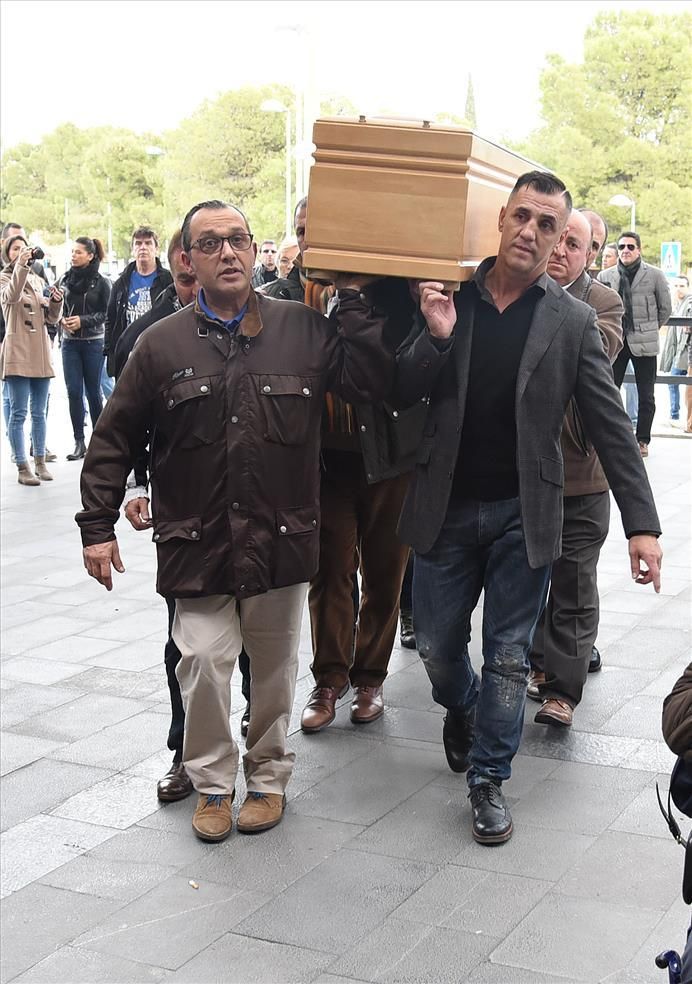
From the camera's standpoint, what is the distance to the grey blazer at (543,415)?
14.0 feet

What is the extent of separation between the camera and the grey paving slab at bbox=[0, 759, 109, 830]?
4.80 meters

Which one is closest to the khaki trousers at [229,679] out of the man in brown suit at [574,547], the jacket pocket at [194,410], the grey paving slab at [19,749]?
the jacket pocket at [194,410]

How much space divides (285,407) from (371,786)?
4.83 ft

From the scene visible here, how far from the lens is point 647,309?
13.3 m

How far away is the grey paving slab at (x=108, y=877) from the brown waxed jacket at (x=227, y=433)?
0.88 m

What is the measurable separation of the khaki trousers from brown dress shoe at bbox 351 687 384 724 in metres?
0.88

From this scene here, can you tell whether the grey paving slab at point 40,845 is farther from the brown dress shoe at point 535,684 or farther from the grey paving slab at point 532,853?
the brown dress shoe at point 535,684

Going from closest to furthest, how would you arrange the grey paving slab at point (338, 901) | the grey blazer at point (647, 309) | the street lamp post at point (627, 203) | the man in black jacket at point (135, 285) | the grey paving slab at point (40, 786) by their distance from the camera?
the grey paving slab at point (338, 901)
the grey paving slab at point (40, 786)
the man in black jacket at point (135, 285)
the grey blazer at point (647, 309)
the street lamp post at point (627, 203)

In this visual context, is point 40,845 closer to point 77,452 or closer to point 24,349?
point 24,349

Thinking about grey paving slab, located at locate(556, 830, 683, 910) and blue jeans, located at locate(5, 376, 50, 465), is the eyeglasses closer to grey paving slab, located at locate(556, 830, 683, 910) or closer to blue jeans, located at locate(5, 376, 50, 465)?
grey paving slab, located at locate(556, 830, 683, 910)

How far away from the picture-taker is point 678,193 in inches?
1977

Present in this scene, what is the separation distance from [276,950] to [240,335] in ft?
6.17

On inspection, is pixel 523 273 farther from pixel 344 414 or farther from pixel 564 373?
pixel 344 414

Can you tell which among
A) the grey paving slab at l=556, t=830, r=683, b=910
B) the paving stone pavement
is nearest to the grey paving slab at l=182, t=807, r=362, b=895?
the paving stone pavement
